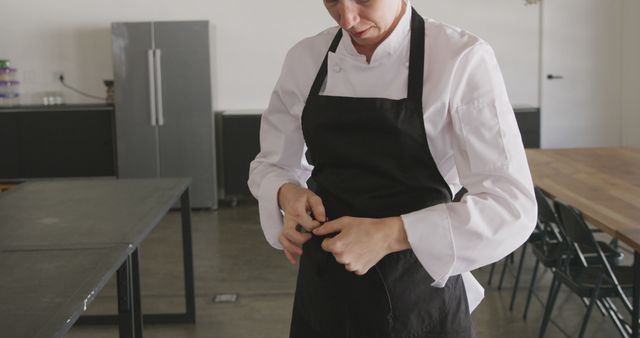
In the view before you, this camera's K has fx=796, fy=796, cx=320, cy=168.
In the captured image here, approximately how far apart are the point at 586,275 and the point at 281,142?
100 inches

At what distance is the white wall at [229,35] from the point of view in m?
7.95

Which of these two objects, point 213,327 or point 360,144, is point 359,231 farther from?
point 213,327

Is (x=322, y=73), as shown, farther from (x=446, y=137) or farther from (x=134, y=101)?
(x=134, y=101)

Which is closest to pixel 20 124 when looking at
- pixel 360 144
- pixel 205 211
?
pixel 205 211

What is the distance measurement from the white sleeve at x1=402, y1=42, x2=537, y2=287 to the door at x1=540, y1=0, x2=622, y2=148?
23.0 ft

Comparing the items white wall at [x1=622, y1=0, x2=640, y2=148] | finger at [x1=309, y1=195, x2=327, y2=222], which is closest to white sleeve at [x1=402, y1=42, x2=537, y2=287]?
finger at [x1=309, y1=195, x2=327, y2=222]

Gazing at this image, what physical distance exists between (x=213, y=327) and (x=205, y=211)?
3333mm

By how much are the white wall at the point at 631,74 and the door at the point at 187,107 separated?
4154 millimetres

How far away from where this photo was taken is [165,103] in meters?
7.59

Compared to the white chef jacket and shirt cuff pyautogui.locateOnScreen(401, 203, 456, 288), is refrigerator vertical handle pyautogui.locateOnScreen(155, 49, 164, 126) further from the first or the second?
shirt cuff pyautogui.locateOnScreen(401, 203, 456, 288)

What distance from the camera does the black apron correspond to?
149 centimetres

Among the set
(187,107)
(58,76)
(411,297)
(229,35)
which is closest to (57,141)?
(58,76)

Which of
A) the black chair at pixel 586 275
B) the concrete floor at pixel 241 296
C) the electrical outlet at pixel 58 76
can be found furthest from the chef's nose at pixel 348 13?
the electrical outlet at pixel 58 76

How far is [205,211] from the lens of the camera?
25.4ft
